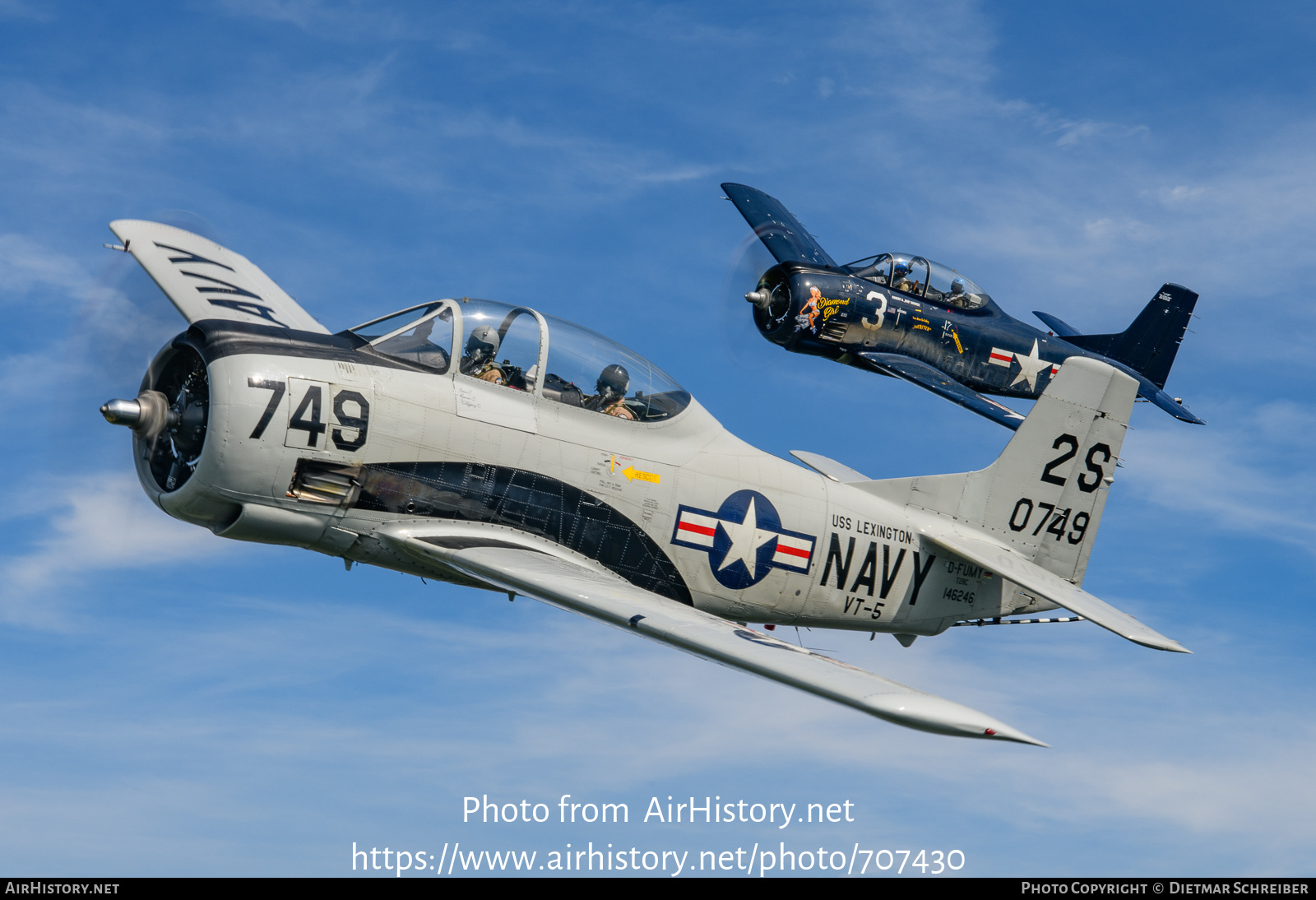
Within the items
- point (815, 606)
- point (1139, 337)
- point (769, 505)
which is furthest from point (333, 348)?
point (1139, 337)

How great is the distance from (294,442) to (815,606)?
5718 millimetres

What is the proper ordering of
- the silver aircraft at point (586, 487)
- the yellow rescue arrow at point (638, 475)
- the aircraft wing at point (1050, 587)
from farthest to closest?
1. the aircraft wing at point (1050, 587)
2. the yellow rescue arrow at point (638, 475)
3. the silver aircraft at point (586, 487)

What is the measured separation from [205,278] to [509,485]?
5.17 m

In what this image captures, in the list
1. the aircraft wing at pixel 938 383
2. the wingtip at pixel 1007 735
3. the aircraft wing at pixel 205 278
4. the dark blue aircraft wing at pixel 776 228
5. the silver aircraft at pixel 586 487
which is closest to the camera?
the wingtip at pixel 1007 735

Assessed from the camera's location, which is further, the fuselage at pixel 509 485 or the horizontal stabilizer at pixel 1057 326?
the horizontal stabilizer at pixel 1057 326

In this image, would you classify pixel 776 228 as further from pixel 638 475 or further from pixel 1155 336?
pixel 638 475

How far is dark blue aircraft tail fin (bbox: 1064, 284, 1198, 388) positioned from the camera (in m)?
24.6

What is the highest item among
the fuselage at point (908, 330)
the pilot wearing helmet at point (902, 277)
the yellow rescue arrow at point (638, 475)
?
the pilot wearing helmet at point (902, 277)

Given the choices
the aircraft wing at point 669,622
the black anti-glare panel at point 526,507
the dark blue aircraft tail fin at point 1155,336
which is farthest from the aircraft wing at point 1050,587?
the dark blue aircraft tail fin at point 1155,336

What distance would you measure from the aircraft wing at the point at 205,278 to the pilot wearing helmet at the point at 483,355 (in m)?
2.04

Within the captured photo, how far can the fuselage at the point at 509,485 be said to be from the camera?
33.1 feet

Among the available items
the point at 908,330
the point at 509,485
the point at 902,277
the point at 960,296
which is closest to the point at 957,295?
the point at 960,296

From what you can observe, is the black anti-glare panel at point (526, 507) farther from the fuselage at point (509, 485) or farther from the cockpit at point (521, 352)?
the cockpit at point (521, 352)

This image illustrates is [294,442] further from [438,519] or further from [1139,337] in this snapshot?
[1139,337]
